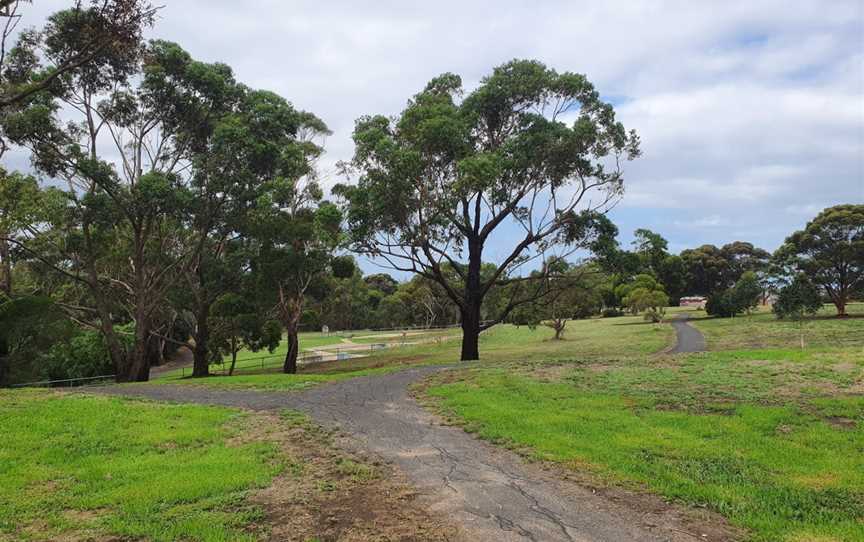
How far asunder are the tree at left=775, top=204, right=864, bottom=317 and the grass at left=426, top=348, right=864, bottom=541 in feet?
108

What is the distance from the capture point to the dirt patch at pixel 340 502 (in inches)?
201

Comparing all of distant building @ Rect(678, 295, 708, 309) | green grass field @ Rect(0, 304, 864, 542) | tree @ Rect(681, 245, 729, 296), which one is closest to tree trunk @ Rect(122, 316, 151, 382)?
green grass field @ Rect(0, 304, 864, 542)

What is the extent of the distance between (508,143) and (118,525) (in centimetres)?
1967

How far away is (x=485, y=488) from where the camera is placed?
20.9 ft

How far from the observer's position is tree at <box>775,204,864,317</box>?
144 feet

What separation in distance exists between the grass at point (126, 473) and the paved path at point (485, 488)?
1852 mm

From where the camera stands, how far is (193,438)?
889 centimetres

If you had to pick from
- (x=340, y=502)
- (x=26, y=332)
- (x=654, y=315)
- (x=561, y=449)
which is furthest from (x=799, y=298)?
(x=26, y=332)

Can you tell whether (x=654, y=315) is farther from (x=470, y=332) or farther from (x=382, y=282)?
(x=382, y=282)

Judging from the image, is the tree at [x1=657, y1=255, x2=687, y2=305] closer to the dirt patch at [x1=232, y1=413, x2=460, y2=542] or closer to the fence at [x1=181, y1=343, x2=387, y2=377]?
the fence at [x1=181, y1=343, x2=387, y2=377]

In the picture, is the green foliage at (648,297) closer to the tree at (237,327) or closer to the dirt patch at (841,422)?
the tree at (237,327)

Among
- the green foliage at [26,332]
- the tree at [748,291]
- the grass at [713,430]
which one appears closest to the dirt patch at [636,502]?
the grass at [713,430]

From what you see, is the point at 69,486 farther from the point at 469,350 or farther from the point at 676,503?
the point at 469,350

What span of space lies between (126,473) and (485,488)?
4.58m
